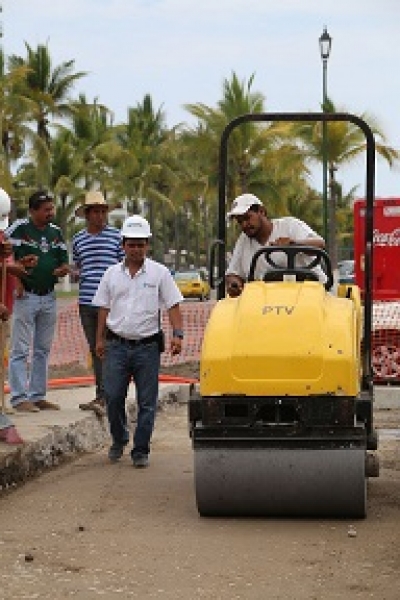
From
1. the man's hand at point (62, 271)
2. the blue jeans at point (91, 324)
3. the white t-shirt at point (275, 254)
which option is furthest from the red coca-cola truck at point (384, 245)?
the white t-shirt at point (275, 254)

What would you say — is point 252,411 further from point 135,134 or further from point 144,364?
point 135,134

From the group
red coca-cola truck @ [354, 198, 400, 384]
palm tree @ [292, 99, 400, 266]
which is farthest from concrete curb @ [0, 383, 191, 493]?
palm tree @ [292, 99, 400, 266]

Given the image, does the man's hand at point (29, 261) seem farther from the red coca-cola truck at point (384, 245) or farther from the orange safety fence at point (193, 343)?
the red coca-cola truck at point (384, 245)

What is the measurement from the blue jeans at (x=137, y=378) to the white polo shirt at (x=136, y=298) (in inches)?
4.2

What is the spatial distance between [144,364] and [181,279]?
174ft

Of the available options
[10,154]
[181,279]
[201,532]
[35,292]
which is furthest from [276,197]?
[201,532]

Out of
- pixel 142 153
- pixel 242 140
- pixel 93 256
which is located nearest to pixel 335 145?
pixel 242 140

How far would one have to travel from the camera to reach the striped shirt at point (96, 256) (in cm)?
1290

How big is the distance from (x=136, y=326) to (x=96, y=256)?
2.21 meters

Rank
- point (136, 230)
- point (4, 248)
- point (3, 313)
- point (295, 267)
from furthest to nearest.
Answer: point (136, 230) → point (4, 248) → point (3, 313) → point (295, 267)

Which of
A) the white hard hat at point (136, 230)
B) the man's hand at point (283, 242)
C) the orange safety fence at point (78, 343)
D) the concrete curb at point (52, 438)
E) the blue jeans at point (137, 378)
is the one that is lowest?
the orange safety fence at point (78, 343)

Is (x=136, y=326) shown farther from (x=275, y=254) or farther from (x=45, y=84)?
(x=45, y=84)

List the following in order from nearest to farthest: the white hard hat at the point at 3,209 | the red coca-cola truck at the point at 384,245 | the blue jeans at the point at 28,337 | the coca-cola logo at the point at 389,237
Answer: the white hard hat at the point at 3,209 < the blue jeans at the point at 28,337 < the red coca-cola truck at the point at 384,245 < the coca-cola logo at the point at 389,237

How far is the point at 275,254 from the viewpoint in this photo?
32.3ft
